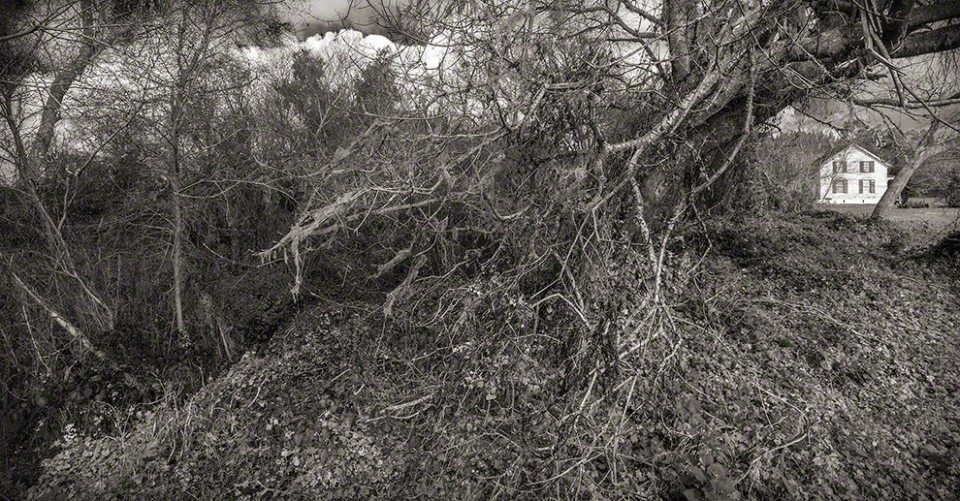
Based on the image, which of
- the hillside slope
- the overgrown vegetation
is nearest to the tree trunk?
the overgrown vegetation

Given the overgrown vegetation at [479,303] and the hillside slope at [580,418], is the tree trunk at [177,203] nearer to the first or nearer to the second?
the overgrown vegetation at [479,303]

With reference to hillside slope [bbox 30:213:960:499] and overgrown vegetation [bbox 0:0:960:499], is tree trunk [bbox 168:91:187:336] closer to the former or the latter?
overgrown vegetation [bbox 0:0:960:499]

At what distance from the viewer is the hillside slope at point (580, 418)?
3.50 meters

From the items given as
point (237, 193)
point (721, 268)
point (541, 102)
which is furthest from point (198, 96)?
point (721, 268)

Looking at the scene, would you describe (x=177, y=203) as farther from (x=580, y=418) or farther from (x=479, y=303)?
(x=580, y=418)

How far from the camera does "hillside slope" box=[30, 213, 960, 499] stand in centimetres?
350

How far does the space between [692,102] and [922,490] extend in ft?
10.1

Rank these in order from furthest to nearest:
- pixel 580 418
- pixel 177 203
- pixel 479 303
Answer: pixel 177 203 < pixel 479 303 < pixel 580 418

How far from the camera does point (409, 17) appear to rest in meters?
4.28

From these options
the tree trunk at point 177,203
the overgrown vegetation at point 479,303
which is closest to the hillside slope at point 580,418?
the overgrown vegetation at point 479,303

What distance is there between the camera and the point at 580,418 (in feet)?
12.4

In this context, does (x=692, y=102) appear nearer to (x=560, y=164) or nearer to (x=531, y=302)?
(x=560, y=164)

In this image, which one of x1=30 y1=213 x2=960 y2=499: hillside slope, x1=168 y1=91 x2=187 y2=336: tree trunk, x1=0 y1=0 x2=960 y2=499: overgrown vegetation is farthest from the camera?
x1=168 y1=91 x2=187 y2=336: tree trunk

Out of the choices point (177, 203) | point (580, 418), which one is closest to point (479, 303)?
point (580, 418)
